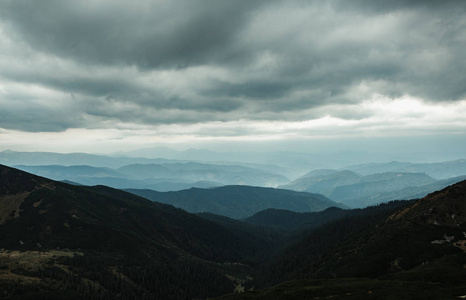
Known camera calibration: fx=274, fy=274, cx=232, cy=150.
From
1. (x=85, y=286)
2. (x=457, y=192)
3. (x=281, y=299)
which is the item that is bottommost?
(x=85, y=286)

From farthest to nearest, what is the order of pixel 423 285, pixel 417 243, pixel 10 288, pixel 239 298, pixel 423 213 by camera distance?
pixel 423 213 → pixel 10 288 → pixel 417 243 → pixel 239 298 → pixel 423 285

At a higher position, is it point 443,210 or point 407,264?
point 443,210

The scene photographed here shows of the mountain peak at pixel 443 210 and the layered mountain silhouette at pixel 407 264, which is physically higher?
the mountain peak at pixel 443 210

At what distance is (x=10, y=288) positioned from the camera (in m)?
151

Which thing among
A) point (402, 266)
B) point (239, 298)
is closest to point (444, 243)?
point (402, 266)

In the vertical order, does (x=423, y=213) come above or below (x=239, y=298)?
above

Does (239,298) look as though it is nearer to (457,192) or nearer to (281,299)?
(281,299)

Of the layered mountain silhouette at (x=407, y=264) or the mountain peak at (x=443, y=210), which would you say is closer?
the layered mountain silhouette at (x=407, y=264)

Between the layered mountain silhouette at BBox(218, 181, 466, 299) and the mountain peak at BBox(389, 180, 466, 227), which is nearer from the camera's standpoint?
the layered mountain silhouette at BBox(218, 181, 466, 299)

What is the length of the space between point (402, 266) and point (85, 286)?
186 metres

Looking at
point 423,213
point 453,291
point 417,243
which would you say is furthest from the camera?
point 423,213

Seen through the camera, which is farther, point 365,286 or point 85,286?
point 85,286

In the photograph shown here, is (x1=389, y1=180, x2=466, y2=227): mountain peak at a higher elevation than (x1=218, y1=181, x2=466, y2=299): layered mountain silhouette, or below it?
higher

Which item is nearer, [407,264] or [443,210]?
[407,264]
